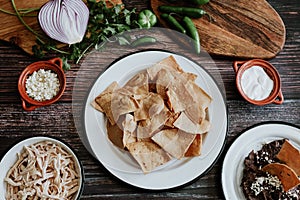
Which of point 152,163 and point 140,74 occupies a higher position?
point 140,74

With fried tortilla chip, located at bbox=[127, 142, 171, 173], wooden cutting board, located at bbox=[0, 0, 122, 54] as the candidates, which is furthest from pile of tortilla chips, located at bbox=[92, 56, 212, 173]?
wooden cutting board, located at bbox=[0, 0, 122, 54]

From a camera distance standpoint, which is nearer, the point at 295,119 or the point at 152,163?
the point at 152,163

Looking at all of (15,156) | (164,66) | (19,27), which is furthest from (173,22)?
(15,156)

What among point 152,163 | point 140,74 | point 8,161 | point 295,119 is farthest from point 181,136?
point 8,161

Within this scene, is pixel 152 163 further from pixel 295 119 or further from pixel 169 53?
pixel 295 119

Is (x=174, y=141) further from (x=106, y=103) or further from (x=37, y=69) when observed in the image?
(x=37, y=69)

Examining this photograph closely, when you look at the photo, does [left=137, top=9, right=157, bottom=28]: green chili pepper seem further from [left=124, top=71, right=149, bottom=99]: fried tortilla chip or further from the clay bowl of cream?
the clay bowl of cream

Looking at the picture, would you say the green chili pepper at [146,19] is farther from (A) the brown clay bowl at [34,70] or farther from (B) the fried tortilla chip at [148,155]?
(B) the fried tortilla chip at [148,155]

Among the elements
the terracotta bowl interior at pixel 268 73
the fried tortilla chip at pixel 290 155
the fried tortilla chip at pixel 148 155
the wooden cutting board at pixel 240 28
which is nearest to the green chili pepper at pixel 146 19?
the wooden cutting board at pixel 240 28
